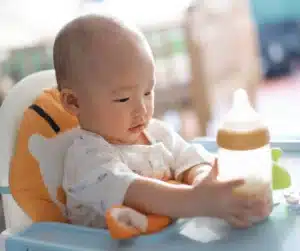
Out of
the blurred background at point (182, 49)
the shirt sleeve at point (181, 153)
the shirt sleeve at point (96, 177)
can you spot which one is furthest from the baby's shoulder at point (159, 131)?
the blurred background at point (182, 49)

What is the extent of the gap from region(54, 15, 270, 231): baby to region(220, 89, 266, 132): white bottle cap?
2.1 inches

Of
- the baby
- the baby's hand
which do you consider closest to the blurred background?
the baby

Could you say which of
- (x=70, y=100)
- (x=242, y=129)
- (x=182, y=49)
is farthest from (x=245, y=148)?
(x=182, y=49)

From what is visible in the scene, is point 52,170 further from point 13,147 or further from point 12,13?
point 12,13

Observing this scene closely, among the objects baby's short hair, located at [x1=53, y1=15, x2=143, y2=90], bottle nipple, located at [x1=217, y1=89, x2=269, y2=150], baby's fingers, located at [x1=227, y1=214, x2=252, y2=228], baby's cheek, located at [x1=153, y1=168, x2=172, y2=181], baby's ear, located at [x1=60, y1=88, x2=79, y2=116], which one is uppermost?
baby's short hair, located at [x1=53, y1=15, x2=143, y2=90]

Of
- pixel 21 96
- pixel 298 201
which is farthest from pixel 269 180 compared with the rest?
pixel 21 96

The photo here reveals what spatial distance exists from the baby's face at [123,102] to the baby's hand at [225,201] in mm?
147

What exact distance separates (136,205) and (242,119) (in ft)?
0.56

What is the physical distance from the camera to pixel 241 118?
2.05 ft

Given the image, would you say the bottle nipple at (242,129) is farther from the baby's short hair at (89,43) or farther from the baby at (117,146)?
the baby's short hair at (89,43)

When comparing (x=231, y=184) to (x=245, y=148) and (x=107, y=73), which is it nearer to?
(x=245, y=148)

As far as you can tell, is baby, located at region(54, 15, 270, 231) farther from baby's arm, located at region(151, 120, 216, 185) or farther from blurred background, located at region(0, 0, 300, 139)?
blurred background, located at region(0, 0, 300, 139)

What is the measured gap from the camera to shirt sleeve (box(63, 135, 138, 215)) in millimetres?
665

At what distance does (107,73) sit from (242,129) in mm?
196
